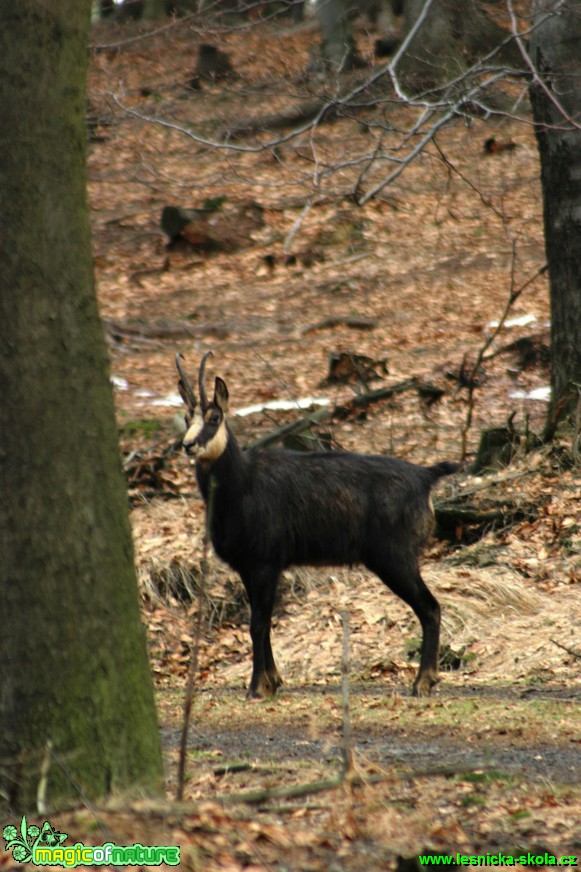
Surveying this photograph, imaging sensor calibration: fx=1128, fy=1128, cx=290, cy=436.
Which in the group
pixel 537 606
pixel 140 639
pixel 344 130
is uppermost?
pixel 344 130

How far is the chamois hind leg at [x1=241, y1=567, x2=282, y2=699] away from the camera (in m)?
8.55

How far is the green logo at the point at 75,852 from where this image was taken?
395cm

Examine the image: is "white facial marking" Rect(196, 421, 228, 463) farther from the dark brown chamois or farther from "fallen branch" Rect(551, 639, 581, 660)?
"fallen branch" Rect(551, 639, 581, 660)

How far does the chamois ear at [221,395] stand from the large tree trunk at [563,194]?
427 cm

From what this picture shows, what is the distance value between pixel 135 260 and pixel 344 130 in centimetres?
770

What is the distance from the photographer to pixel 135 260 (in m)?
22.5

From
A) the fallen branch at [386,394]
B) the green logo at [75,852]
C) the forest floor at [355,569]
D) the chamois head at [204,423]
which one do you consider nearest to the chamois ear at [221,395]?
the chamois head at [204,423]

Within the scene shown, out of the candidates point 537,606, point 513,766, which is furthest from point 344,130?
point 513,766

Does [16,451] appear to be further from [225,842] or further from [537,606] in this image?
[537,606]

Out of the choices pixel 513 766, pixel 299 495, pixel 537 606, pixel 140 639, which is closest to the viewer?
pixel 140 639

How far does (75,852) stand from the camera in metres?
4.05

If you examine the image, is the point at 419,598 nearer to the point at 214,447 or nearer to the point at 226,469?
the point at 226,469

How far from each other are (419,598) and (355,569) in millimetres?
2319

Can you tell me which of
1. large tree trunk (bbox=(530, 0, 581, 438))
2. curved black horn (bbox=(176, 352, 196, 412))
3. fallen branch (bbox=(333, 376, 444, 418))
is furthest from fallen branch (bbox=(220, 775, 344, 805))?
fallen branch (bbox=(333, 376, 444, 418))
